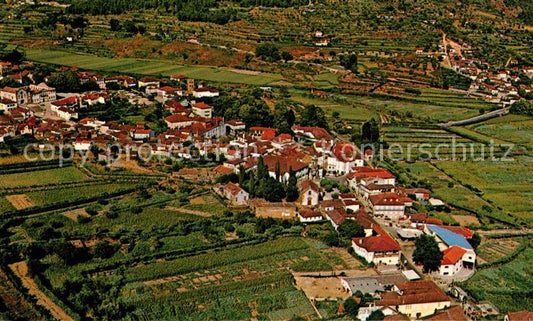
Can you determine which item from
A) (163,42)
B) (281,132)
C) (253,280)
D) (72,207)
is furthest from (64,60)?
(253,280)

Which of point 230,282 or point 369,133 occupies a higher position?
point 369,133

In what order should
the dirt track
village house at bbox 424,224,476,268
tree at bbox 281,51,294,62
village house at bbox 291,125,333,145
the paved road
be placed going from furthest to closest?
tree at bbox 281,51,294,62, the paved road, village house at bbox 291,125,333,145, village house at bbox 424,224,476,268, the dirt track

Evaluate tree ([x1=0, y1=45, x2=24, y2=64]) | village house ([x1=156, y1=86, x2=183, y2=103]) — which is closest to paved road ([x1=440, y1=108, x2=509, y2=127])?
village house ([x1=156, y1=86, x2=183, y2=103])

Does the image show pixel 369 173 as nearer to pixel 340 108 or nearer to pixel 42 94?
pixel 340 108

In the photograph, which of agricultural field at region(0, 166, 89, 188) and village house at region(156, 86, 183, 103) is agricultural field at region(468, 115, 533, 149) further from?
agricultural field at region(0, 166, 89, 188)

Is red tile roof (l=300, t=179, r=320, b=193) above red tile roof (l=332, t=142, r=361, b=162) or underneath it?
underneath

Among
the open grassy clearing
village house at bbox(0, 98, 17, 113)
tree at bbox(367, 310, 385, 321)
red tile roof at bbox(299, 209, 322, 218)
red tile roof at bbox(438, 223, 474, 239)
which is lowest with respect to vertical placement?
the open grassy clearing

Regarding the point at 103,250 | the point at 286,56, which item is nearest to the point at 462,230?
the point at 103,250
